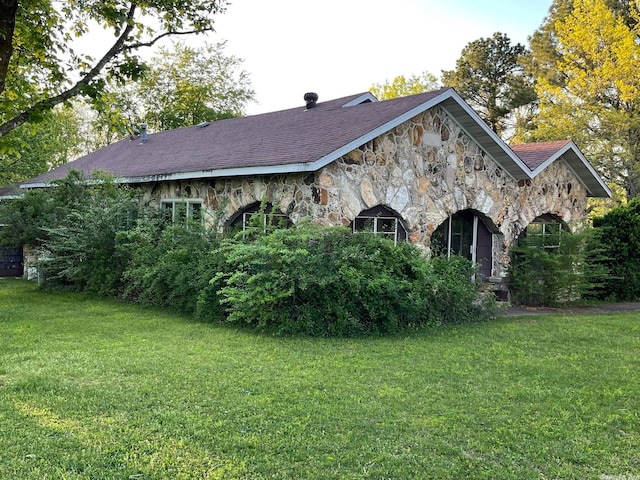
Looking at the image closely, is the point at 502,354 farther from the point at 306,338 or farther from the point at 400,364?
the point at 306,338

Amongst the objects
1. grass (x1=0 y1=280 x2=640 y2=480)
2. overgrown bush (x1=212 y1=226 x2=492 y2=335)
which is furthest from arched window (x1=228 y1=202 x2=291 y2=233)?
grass (x1=0 y1=280 x2=640 y2=480)

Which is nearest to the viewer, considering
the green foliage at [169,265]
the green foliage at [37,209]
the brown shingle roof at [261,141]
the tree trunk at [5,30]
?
the tree trunk at [5,30]

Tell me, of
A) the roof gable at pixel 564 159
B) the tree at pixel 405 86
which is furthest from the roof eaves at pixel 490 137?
the tree at pixel 405 86

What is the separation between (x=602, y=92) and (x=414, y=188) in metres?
17.0

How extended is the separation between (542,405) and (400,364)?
1850 millimetres

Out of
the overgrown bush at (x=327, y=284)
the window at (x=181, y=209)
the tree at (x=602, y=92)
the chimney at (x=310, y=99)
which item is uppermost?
the tree at (x=602, y=92)

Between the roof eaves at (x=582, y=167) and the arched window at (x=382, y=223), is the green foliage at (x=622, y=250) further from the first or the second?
the arched window at (x=382, y=223)

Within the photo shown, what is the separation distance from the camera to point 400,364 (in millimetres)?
6832

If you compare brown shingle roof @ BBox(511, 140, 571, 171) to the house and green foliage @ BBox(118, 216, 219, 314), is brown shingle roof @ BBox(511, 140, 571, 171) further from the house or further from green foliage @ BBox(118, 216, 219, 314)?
green foliage @ BBox(118, 216, 219, 314)

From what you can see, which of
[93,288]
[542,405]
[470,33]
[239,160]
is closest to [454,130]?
[239,160]

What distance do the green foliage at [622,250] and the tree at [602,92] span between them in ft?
32.2

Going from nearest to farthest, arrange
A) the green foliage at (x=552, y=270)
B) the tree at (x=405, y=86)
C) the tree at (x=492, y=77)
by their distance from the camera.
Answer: the green foliage at (x=552, y=270)
the tree at (x=492, y=77)
the tree at (x=405, y=86)

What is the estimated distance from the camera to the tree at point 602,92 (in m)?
22.6

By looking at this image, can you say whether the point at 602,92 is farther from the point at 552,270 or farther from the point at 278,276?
the point at 278,276
